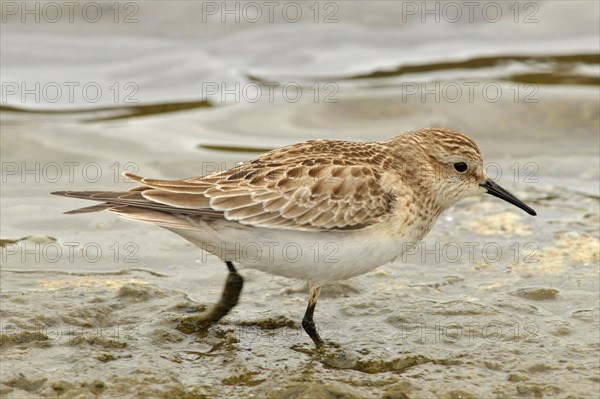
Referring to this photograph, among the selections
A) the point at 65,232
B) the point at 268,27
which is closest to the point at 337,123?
the point at 268,27

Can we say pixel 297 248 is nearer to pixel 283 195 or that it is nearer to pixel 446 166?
pixel 283 195

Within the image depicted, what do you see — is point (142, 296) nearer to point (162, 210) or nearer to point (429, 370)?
point (162, 210)

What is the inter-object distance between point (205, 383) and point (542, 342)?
247cm

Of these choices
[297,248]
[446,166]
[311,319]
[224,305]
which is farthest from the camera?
[446,166]

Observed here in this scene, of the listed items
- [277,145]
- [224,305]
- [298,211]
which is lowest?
[224,305]

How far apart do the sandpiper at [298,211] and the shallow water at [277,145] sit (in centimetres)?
57

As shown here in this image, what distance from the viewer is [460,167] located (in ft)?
24.5

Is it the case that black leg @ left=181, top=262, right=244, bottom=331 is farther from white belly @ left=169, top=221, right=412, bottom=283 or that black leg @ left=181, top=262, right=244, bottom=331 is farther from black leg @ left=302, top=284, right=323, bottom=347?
black leg @ left=302, top=284, right=323, bottom=347

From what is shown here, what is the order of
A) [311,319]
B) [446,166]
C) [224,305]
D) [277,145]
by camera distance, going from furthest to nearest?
[277,145]
[446,166]
[224,305]
[311,319]

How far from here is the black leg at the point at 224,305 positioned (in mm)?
7000

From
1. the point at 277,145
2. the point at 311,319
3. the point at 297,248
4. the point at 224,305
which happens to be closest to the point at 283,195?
the point at 297,248

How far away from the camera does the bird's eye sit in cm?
745

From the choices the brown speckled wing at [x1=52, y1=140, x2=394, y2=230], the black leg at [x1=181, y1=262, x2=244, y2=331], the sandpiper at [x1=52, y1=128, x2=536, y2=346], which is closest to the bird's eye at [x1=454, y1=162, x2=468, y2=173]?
the sandpiper at [x1=52, y1=128, x2=536, y2=346]

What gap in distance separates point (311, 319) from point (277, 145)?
5.50m
